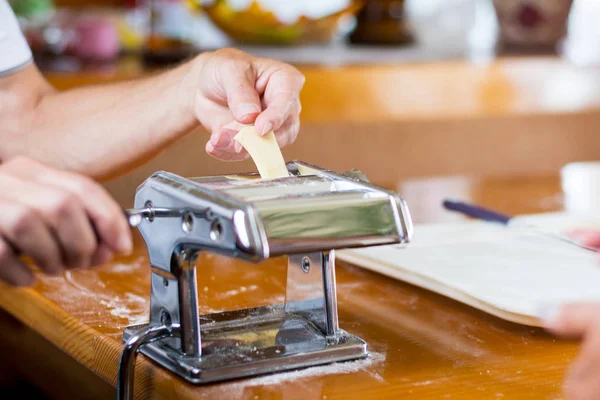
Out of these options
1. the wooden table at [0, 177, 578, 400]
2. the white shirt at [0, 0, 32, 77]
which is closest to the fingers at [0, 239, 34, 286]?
the wooden table at [0, 177, 578, 400]

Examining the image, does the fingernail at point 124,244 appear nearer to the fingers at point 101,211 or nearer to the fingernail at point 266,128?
the fingers at point 101,211

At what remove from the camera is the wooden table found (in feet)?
2.38

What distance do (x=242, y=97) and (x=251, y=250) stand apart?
1.16 ft

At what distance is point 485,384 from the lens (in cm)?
73

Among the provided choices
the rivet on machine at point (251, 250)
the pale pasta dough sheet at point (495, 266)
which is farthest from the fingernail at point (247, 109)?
the pale pasta dough sheet at point (495, 266)

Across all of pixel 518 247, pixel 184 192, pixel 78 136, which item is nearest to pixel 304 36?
pixel 78 136

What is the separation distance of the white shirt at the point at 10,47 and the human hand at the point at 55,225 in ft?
2.90

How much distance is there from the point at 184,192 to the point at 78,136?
72cm

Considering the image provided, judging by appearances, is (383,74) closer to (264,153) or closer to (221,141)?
(221,141)

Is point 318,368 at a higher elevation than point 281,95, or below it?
below

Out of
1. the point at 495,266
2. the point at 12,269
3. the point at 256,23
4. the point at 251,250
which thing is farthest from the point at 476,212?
the point at 256,23

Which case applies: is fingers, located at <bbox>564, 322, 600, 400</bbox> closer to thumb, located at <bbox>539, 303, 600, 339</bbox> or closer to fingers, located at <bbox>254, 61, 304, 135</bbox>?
thumb, located at <bbox>539, 303, 600, 339</bbox>

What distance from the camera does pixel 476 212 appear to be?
129 cm

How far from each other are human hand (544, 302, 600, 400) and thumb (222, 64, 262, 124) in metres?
0.44
